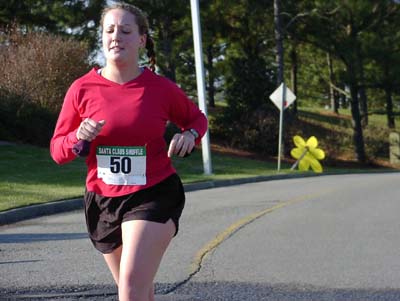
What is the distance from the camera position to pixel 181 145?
3.63 metres

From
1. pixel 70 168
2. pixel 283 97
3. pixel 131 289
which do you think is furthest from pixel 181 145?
pixel 283 97

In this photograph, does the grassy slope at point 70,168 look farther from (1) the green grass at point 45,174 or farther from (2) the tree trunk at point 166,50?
(2) the tree trunk at point 166,50

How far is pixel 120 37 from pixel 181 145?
Result: 0.64 meters

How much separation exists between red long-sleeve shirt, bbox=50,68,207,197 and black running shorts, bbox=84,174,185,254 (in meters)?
0.04

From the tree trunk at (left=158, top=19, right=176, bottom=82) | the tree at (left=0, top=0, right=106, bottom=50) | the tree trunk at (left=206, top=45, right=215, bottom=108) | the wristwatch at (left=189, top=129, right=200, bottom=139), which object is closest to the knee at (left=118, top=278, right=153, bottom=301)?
the wristwatch at (left=189, top=129, right=200, bottom=139)

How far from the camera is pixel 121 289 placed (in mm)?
3529

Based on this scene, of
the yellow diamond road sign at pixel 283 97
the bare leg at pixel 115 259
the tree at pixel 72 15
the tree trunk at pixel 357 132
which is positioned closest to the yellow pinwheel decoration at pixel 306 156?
the yellow diamond road sign at pixel 283 97

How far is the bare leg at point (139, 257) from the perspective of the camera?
3.51 m

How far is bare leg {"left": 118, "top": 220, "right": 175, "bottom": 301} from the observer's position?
351 centimetres

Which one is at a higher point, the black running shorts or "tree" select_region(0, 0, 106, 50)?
"tree" select_region(0, 0, 106, 50)

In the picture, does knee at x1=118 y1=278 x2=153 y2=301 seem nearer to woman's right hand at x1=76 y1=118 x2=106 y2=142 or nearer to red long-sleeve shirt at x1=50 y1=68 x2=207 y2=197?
red long-sleeve shirt at x1=50 y1=68 x2=207 y2=197

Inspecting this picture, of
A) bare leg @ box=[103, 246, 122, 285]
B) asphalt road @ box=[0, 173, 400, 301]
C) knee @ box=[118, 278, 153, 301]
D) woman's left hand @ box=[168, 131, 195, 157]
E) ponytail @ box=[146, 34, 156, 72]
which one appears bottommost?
asphalt road @ box=[0, 173, 400, 301]

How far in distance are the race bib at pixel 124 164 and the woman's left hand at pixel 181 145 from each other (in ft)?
0.52

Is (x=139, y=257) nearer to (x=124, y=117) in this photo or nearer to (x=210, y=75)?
(x=124, y=117)
